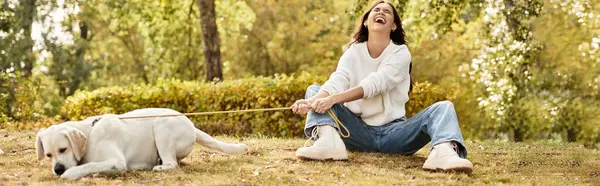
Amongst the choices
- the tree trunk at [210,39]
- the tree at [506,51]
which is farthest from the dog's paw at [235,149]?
the tree trunk at [210,39]

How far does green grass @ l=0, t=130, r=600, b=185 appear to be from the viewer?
4613 millimetres

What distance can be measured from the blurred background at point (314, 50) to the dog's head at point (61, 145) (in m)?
6.13

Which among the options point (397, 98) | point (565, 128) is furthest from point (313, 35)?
point (397, 98)

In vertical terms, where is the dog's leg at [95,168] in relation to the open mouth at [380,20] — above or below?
below

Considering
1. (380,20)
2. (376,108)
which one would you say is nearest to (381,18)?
(380,20)

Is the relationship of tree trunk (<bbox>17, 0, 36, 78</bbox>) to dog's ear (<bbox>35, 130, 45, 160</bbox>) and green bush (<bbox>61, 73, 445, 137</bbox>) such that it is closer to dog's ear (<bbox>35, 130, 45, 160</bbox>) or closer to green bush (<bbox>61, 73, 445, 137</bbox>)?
green bush (<bbox>61, 73, 445, 137</bbox>)

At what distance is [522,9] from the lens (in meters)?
12.0

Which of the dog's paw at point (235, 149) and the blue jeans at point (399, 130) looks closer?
the blue jeans at point (399, 130)

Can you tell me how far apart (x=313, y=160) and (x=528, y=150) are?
117 inches

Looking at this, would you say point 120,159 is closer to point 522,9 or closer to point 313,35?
point 522,9

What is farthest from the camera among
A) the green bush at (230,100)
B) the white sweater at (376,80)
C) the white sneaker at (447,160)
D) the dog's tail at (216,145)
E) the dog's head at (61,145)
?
the green bush at (230,100)

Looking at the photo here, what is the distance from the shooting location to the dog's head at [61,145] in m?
4.36

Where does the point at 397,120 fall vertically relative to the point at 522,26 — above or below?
below

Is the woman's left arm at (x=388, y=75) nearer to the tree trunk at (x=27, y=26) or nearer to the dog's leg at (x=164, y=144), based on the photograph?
the dog's leg at (x=164, y=144)
